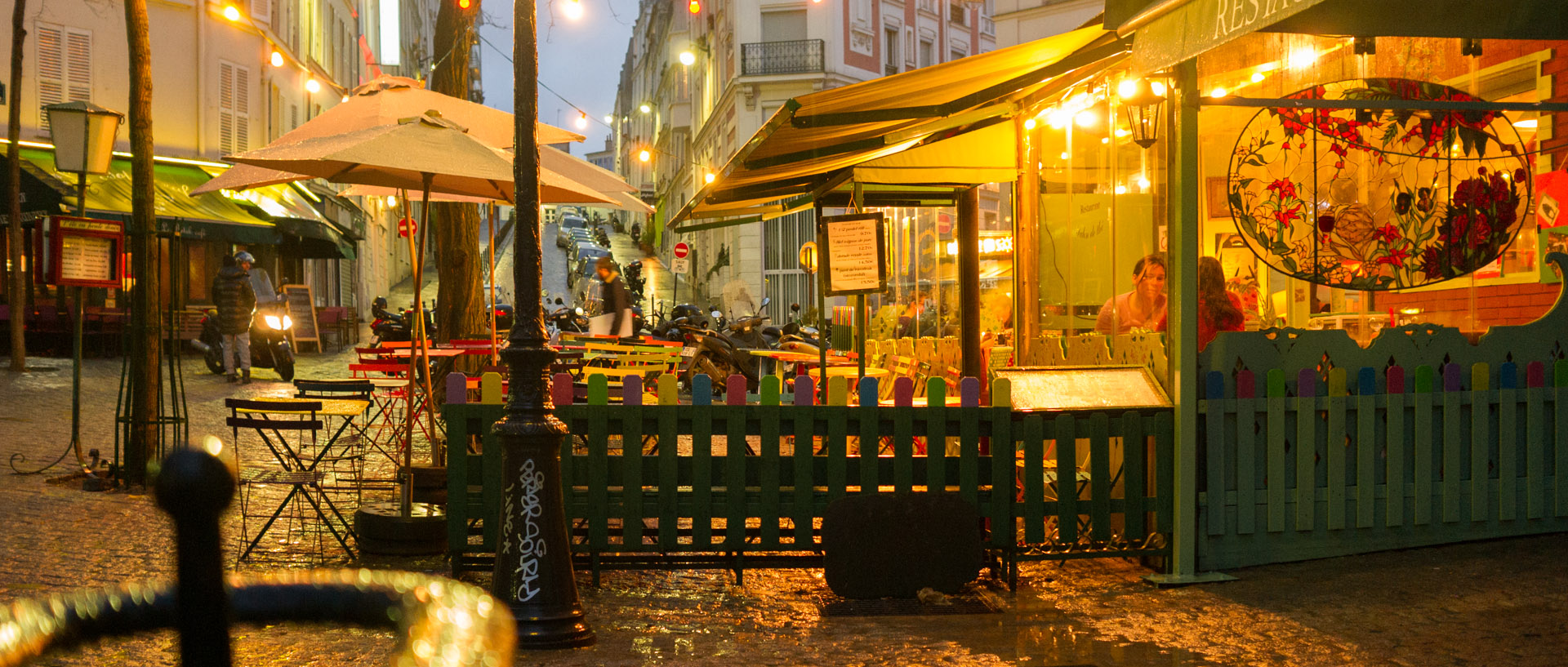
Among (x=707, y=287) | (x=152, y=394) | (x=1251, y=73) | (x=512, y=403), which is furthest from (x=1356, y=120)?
(x=707, y=287)

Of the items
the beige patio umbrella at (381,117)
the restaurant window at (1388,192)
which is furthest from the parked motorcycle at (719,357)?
the beige patio umbrella at (381,117)

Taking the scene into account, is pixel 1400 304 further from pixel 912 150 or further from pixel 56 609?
pixel 56 609

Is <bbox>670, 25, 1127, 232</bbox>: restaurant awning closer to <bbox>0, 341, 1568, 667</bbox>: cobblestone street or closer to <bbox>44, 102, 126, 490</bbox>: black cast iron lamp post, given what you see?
<bbox>0, 341, 1568, 667</bbox>: cobblestone street

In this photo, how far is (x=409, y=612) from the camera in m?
1.17

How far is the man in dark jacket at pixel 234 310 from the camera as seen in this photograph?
16844 millimetres

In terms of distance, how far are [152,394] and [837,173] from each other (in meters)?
5.45

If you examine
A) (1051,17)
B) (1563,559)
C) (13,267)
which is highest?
(1051,17)

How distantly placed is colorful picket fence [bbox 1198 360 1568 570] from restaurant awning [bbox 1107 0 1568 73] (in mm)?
1662

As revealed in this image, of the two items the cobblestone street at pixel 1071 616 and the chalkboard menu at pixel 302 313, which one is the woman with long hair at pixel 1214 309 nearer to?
the cobblestone street at pixel 1071 616

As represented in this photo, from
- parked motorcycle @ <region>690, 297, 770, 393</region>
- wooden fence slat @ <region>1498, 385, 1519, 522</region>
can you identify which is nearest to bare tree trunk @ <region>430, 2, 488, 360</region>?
parked motorcycle @ <region>690, 297, 770, 393</region>

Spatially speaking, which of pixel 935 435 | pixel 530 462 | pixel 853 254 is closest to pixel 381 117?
pixel 853 254

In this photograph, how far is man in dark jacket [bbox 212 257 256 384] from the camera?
55.3 ft

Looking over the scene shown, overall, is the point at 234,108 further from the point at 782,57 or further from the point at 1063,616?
the point at 1063,616

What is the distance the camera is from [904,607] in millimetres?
5973
